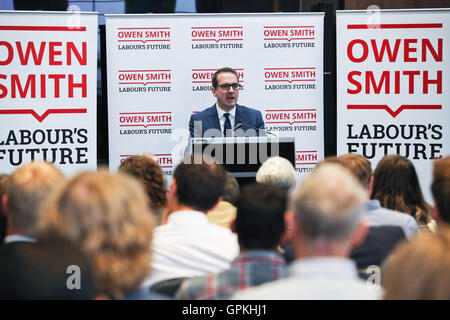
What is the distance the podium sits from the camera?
4879 mm

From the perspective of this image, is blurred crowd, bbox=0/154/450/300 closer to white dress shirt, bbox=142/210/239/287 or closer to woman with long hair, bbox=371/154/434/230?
white dress shirt, bbox=142/210/239/287

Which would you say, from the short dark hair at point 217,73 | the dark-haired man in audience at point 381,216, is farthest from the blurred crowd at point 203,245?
the short dark hair at point 217,73

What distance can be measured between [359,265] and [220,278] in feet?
2.78

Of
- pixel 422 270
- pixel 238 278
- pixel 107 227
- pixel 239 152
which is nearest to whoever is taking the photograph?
pixel 422 270

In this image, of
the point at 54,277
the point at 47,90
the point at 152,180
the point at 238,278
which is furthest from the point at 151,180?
the point at 47,90

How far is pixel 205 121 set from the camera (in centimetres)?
665

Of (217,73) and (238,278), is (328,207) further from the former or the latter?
(217,73)

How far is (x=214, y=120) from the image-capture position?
22.0 ft

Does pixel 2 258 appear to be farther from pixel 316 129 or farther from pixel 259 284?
pixel 316 129

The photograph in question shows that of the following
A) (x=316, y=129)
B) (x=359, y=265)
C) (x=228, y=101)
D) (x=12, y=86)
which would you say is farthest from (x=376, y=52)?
(x=359, y=265)

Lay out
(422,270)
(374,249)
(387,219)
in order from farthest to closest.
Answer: (387,219), (374,249), (422,270)

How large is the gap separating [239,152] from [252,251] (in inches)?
110

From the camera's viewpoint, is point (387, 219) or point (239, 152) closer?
point (387, 219)

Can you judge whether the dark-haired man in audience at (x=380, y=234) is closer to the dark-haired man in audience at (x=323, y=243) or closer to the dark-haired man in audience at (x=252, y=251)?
the dark-haired man in audience at (x=252, y=251)
